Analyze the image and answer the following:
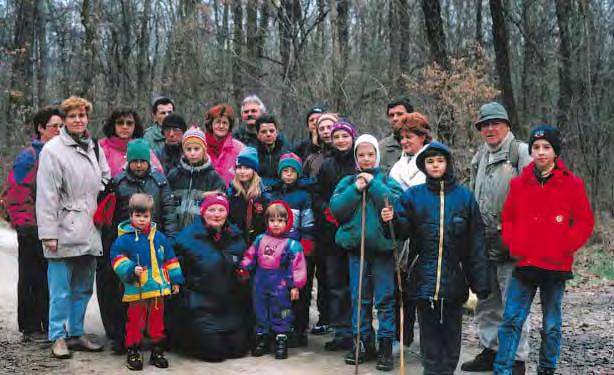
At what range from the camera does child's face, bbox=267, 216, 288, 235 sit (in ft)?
19.2

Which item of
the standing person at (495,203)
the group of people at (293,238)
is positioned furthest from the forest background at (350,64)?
the standing person at (495,203)

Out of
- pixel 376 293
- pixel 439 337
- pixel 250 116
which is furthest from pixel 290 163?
pixel 439 337

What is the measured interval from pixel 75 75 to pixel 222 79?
12176mm

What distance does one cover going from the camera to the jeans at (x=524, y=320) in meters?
4.92

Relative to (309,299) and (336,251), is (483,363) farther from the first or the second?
(309,299)

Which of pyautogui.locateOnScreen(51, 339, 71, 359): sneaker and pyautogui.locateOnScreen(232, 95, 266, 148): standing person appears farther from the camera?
pyautogui.locateOnScreen(232, 95, 266, 148): standing person

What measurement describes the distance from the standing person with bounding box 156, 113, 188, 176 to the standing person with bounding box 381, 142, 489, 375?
278cm

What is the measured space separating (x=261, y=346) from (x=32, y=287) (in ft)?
7.95

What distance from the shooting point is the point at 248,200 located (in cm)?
626

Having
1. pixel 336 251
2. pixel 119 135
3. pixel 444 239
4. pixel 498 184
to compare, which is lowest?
pixel 336 251

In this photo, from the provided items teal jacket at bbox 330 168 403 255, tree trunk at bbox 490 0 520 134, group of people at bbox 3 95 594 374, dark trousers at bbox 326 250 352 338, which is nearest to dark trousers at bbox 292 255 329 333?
group of people at bbox 3 95 594 374

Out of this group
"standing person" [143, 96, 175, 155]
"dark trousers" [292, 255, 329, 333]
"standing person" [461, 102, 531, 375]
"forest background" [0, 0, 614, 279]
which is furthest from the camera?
"forest background" [0, 0, 614, 279]

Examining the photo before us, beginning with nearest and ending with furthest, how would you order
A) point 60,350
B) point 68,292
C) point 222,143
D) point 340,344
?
point 60,350, point 68,292, point 340,344, point 222,143

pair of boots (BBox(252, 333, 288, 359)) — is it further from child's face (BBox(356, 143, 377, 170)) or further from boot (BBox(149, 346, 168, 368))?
child's face (BBox(356, 143, 377, 170))
